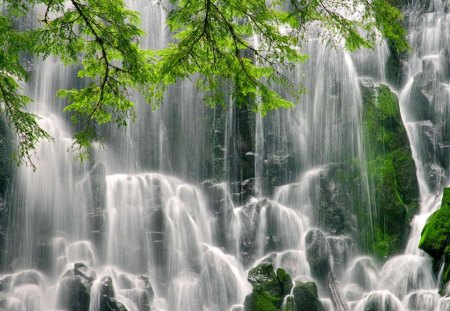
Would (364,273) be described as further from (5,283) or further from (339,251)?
(5,283)

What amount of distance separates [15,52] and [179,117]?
11.5 m

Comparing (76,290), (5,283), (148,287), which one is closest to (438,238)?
(148,287)

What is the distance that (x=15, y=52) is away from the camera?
6.56m

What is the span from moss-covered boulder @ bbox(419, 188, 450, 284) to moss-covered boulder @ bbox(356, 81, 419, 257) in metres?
2.42

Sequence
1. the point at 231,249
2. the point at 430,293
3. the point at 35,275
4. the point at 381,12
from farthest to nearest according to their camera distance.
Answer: the point at 231,249
the point at 35,275
the point at 430,293
the point at 381,12

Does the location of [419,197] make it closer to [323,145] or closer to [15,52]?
[323,145]

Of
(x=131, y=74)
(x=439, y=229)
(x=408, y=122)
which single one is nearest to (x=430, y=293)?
(x=439, y=229)

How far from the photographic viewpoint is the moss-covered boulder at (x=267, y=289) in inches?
431

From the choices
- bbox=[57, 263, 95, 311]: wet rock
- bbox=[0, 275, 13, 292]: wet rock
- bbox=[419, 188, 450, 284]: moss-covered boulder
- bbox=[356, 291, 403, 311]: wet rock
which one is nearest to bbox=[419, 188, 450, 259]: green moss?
bbox=[419, 188, 450, 284]: moss-covered boulder

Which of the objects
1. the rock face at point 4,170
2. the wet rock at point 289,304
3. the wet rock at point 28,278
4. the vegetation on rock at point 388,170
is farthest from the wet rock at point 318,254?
the rock face at point 4,170

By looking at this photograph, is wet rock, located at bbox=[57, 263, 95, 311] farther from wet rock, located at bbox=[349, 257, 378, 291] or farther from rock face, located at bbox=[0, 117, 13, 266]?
wet rock, located at bbox=[349, 257, 378, 291]

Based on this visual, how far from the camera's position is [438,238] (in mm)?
11461

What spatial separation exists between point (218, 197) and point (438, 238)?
761cm

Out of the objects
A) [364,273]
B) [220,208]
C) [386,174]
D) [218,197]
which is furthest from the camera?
[218,197]
